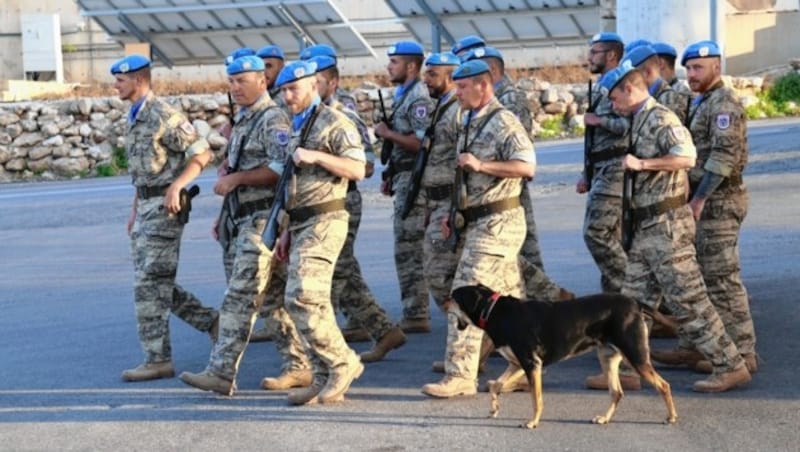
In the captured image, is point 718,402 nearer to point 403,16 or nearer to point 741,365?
point 741,365

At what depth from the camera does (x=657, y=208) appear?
309 inches

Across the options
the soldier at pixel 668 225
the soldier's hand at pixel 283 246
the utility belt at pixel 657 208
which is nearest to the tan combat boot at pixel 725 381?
the soldier at pixel 668 225

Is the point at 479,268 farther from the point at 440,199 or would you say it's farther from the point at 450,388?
the point at 440,199

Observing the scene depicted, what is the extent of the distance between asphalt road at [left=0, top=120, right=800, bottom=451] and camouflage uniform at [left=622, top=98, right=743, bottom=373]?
13.9 inches

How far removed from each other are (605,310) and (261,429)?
199cm

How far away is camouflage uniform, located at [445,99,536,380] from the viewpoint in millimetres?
7934

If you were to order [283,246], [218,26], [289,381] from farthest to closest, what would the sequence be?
[218,26], [289,381], [283,246]

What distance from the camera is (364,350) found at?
9727 mm

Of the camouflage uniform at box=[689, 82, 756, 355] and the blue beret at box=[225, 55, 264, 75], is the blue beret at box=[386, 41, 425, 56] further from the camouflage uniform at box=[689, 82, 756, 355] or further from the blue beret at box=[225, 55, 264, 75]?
the camouflage uniform at box=[689, 82, 756, 355]

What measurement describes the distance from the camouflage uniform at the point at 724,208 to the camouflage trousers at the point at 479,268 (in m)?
1.40

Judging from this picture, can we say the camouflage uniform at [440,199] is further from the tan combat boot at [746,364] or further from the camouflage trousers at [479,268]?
the tan combat boot at [746,364]

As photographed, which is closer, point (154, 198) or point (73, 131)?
point (154, 198)

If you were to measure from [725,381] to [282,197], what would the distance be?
2.79 m

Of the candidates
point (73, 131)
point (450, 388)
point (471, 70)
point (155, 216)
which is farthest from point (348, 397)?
point (73, 131)
